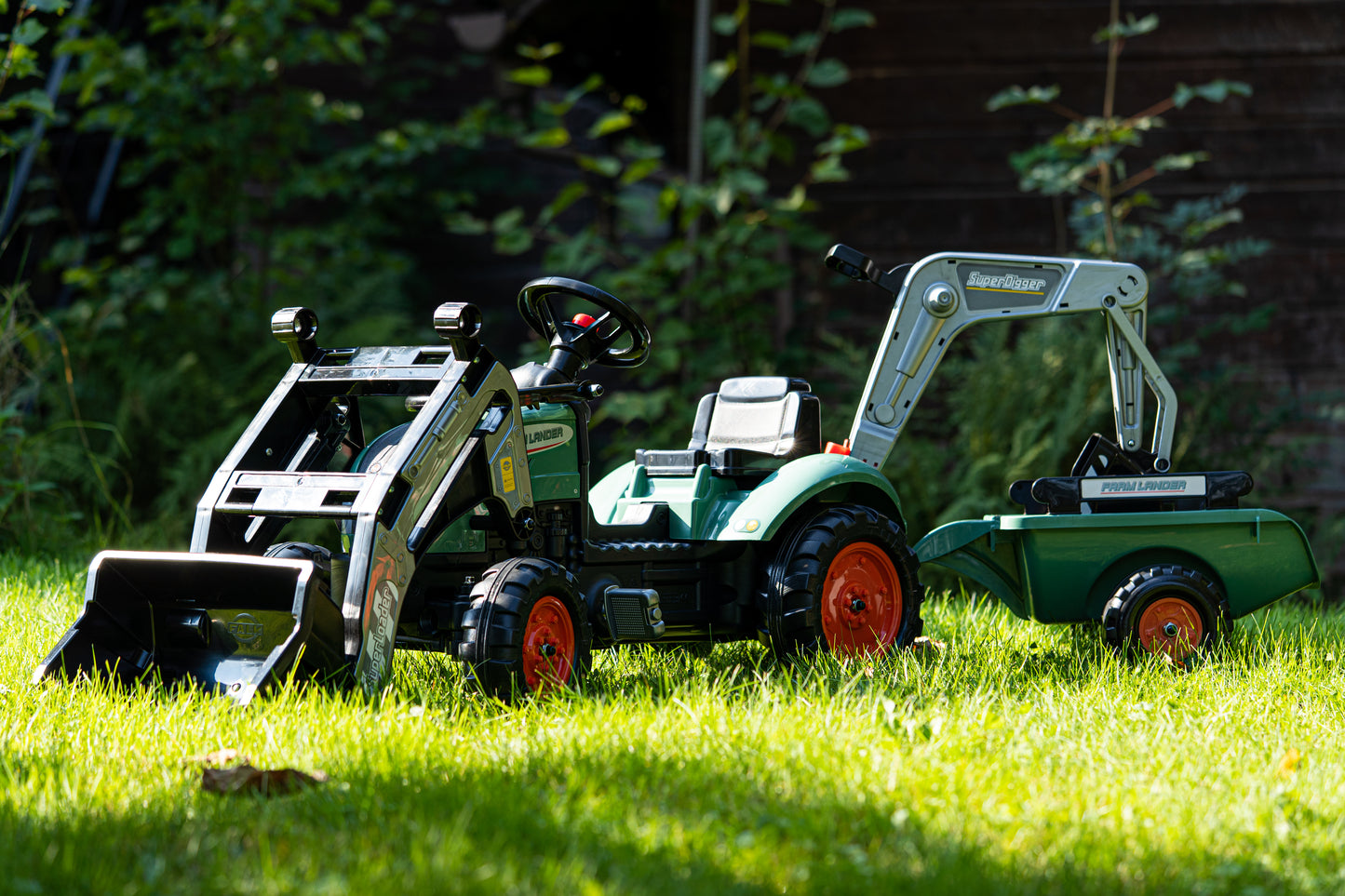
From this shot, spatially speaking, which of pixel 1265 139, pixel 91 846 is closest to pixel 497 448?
pixel 91 846

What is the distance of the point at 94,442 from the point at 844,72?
189 inches

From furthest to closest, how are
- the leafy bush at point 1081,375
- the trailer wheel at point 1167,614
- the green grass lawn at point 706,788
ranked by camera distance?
the leafy bush at point 1081,375 → the trailer wheel at point 1167,614 → the green grass lawn at point 706,788

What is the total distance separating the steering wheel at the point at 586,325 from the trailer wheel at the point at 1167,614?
165 centimetres

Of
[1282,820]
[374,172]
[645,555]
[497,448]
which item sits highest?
[374,172]

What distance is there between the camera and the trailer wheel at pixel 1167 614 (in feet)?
12.6

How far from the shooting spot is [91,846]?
2.09m

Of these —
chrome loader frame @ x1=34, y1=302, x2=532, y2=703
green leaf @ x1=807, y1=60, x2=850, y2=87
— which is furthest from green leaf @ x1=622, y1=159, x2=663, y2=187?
chrome loader frame @ x1=34, y1=302, x2=532, y2=703

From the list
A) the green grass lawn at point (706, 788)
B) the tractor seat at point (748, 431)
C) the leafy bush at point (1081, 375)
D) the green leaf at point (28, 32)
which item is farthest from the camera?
the leafy bush at point (1081, 375)

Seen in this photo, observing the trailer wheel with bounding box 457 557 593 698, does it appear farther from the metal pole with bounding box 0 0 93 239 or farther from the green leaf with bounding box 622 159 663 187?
the metal pole with bounding box 0 0 93 239

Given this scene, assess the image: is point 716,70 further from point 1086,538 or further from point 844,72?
point 1086,538

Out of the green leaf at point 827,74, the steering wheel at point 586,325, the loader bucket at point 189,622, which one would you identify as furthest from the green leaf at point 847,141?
the loader bucket at point 189,622

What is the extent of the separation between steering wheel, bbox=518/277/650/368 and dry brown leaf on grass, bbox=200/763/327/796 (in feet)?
5.38

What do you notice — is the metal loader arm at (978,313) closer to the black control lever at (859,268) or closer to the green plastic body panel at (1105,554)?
the black control lever at (859,268)

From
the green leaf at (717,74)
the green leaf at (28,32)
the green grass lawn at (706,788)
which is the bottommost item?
the green grass lawn at (706,788)
